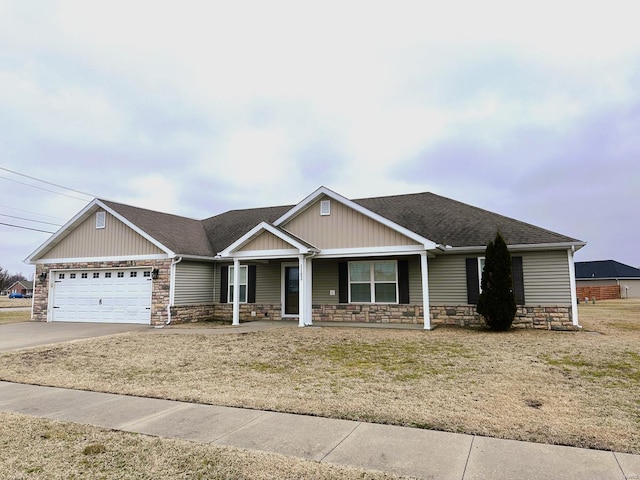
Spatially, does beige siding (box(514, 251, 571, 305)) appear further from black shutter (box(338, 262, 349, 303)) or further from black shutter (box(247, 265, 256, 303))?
black shutter (box(247, 265, 256, 303))

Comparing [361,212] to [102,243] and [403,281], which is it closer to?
[403,281]

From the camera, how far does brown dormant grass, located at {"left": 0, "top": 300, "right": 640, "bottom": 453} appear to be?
188 inches

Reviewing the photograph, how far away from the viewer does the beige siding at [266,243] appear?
14688 mm

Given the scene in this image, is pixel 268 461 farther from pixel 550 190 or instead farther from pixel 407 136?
pixel 550 190

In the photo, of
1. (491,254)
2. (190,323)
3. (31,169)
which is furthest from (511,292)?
(31,169)

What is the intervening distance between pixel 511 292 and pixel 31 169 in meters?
30.9

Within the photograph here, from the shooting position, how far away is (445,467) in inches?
139

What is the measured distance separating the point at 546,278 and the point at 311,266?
26.5 ft

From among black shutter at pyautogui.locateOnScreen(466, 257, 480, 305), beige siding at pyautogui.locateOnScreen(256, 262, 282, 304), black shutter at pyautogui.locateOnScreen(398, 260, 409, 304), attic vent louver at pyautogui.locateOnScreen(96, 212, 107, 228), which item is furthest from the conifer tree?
attic vent louver at pyautogui.locateOnScreen(96, 212, 107, 228)

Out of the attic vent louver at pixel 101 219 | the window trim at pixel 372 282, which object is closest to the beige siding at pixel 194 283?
the attic vent louver at pixel 101 219

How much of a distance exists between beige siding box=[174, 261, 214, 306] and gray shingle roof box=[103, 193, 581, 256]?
2.03 ft

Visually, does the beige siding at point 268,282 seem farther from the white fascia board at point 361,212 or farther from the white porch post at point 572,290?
the white porch post at point 572,290

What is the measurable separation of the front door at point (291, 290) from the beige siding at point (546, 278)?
27.3ft

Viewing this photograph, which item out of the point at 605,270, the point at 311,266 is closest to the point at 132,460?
the point at 311,266
